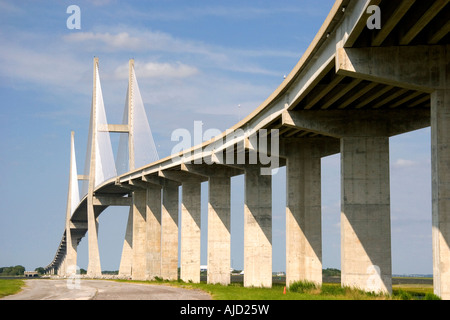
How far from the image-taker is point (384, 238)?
111 ft

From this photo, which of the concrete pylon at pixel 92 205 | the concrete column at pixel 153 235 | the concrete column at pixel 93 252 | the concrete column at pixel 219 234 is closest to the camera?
the concrete column at pixel 219 234

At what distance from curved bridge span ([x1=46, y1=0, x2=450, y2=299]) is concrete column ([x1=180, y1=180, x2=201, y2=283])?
0.30 feet

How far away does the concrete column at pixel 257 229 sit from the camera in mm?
51469

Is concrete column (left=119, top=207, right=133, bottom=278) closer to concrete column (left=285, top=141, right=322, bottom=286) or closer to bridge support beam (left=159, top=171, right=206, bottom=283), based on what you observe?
bridge support beam (left=159, top=171, right=206, bottom=283)

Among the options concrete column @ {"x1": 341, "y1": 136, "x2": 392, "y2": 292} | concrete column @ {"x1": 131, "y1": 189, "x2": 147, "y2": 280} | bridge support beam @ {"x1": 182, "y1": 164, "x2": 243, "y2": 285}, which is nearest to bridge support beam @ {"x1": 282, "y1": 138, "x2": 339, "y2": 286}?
concrete column @ {"x1": 341, "y1": 136, "x2": 392, "y2": 292}

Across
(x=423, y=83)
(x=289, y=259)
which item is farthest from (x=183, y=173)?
(x=423, y=83)

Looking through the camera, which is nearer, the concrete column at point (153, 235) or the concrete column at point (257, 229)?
the concrete column at point (257, 229)

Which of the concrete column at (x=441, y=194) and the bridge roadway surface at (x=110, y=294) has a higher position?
the concrete column at (x=441, y=194)

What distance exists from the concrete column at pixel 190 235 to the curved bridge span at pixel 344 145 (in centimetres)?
9

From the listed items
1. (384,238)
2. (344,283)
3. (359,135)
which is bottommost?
(344,283)

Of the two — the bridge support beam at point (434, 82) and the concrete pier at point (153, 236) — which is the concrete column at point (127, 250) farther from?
the bridge support beam at point (434, 82)

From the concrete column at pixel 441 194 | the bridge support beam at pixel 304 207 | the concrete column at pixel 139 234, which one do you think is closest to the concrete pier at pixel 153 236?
the concrete column at pixel 139 234
